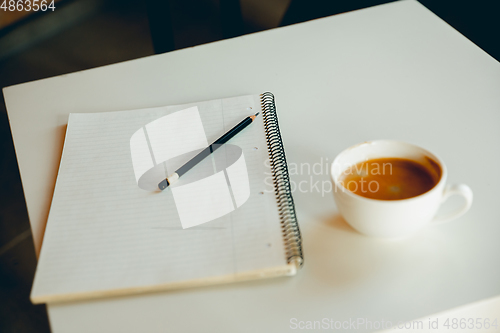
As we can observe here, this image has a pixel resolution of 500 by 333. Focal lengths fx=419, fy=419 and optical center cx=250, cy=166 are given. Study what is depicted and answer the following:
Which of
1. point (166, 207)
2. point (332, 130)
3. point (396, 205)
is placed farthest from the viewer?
point (332, 130)

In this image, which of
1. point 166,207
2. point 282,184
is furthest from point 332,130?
point 166,207

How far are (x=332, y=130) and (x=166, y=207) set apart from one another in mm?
278

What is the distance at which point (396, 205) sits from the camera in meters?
0.41

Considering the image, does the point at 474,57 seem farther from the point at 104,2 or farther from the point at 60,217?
the point at 104,2

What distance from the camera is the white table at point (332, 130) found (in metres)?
0.43

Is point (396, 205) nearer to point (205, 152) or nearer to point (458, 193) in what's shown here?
point (458, 193)

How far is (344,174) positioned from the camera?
49 cm

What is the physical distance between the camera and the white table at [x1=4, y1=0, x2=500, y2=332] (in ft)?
1.40

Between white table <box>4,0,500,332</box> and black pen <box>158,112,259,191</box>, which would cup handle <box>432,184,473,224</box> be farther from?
black pen <box>158,112,259,191</box>

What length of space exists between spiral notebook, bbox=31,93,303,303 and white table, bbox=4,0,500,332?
0.02 meters

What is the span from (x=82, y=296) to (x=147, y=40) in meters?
1.87

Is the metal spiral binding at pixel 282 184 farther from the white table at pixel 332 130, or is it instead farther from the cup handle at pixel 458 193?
the cup handle at pixel 458 193

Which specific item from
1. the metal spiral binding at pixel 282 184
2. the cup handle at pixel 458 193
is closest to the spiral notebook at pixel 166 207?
the metal spiral binding at pixel 282 184

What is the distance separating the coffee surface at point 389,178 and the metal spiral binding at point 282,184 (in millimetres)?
74
